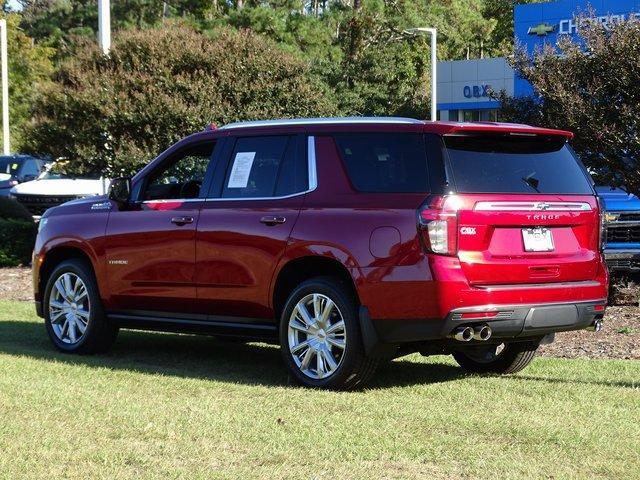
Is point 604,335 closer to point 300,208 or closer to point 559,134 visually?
point 559,134

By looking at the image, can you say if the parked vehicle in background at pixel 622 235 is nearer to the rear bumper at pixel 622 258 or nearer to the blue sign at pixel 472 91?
the rear bumper at pixel 622 258

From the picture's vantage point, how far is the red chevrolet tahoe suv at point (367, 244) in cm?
780

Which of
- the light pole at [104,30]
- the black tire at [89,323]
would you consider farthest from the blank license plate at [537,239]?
the light pole at [104,30]

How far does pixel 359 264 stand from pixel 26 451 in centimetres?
275

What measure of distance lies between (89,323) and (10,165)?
23605 millimetres

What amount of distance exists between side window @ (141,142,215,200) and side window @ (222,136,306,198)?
38cm

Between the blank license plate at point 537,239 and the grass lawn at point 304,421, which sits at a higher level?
the blank license plate at point 537,239

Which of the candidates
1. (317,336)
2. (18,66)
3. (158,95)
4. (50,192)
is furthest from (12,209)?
(18,66)

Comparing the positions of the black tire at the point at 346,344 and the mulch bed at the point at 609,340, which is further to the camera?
the mulch bed at the point at 609,340

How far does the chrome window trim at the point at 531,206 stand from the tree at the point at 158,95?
30.3ft

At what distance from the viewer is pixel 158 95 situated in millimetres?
16922

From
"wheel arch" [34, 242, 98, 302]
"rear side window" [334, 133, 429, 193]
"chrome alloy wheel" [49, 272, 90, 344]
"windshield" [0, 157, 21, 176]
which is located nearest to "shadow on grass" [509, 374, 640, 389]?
Result: "rear side window" [334, 133, 429, 193]

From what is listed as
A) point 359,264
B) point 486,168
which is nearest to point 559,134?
point 486,168

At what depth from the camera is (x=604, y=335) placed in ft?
38.2
